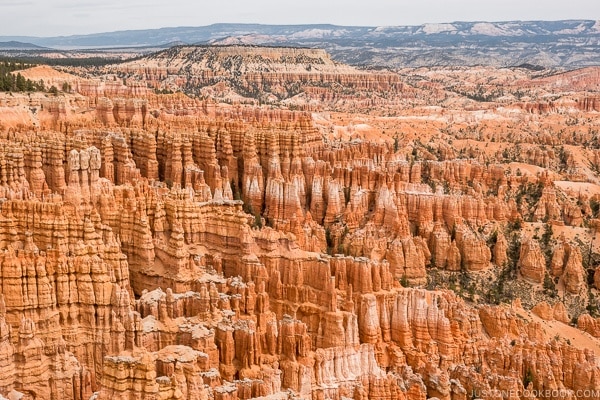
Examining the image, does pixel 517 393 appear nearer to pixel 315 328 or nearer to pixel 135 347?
pixel 315 328

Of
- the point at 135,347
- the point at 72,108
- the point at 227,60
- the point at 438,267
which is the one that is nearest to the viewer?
the point at 135,347

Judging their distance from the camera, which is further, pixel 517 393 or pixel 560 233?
pixel 560 233

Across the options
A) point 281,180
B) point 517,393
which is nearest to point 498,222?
point 281,180

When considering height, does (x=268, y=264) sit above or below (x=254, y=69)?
below

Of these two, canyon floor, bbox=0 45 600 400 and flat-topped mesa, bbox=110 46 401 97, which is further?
flat-topped mesa, bbox=110 46 401 97

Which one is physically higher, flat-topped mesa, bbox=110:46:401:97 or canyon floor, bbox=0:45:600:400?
flat-topped mesa, bbox=110:46:401:97

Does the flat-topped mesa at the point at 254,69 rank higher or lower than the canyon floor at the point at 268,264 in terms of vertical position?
higher

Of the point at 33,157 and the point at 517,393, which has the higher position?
the point at 33,157

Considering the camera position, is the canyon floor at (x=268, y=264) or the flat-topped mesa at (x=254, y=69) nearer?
the canyon floor at (x=268, y=264)
